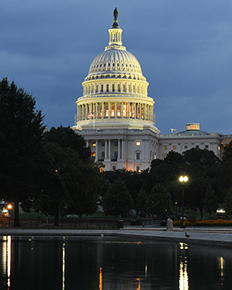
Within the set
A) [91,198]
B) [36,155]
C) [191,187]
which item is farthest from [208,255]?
[191,187]

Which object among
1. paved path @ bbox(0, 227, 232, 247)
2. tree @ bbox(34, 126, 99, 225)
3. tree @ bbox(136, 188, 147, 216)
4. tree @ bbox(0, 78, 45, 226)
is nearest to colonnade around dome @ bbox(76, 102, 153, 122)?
tree @ bbox(136, 188, 147, 216)

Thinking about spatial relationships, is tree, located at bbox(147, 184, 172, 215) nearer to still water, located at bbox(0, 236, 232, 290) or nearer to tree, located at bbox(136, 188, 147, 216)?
tree, located at bbox(136, 188, 147, 216)

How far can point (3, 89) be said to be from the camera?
168 feet

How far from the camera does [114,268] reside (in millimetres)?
21016

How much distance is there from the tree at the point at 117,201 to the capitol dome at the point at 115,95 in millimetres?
104141

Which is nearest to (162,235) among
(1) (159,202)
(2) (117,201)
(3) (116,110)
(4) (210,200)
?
(2) (117,201)

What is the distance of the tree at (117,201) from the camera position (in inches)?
3214

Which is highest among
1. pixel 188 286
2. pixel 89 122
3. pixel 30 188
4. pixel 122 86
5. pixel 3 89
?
pixel 122 86

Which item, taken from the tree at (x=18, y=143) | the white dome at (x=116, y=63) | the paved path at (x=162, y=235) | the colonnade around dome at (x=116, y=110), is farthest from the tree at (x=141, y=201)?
the white dome at (x=116, y=63)

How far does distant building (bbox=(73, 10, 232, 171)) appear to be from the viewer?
182 metres

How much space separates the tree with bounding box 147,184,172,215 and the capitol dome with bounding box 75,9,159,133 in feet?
335

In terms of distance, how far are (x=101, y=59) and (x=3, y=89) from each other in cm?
14454

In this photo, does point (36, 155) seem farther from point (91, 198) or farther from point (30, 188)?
point (91, 198)

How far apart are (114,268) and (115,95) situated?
6643 inches
